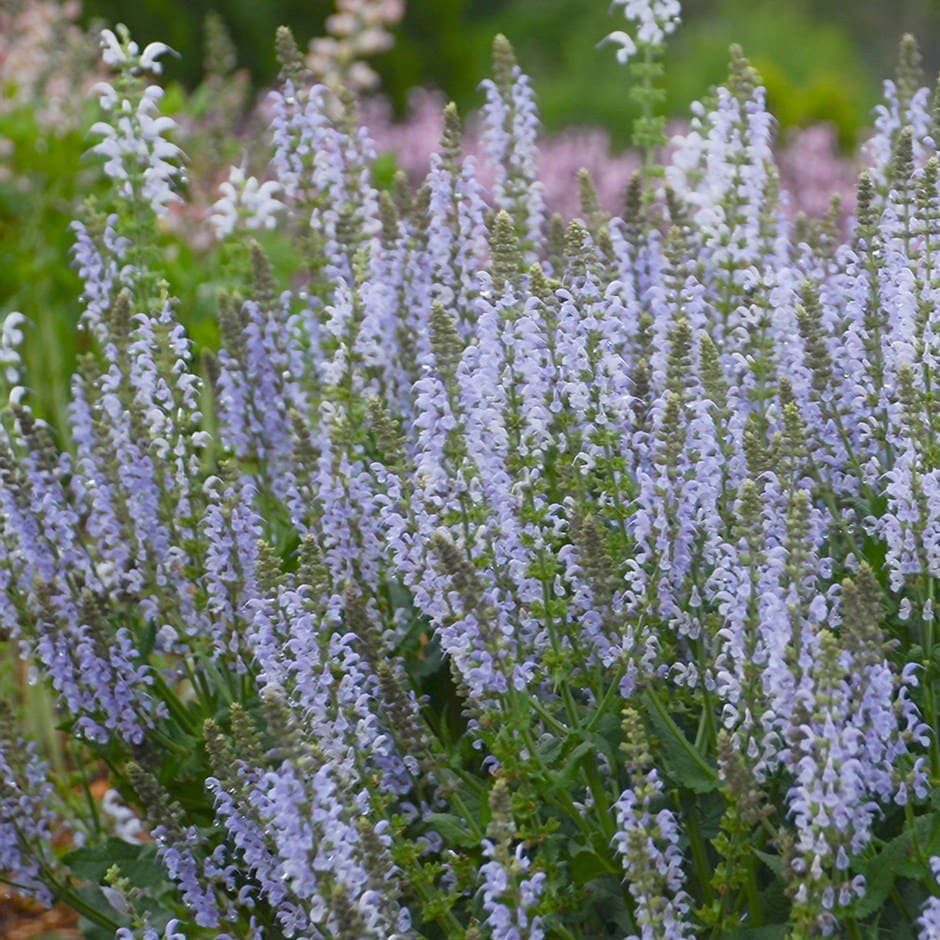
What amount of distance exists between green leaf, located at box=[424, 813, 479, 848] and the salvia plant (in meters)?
0.02

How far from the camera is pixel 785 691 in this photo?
3.13 m

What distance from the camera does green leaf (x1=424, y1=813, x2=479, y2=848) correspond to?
3.56m

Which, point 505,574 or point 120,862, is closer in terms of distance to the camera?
point 505,574

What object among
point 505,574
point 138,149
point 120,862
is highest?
point 138,149

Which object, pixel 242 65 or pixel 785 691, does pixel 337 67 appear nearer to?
pixel 242 65

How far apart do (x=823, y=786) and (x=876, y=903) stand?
1.41 feet

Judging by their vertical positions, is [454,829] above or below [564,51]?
below

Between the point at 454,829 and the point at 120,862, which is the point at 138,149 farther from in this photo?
the point at 454,829

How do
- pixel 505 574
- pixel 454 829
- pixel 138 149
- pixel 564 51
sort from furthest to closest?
pixel 564 51, pixel 138 149, pixel 505 574, pixel 454 829

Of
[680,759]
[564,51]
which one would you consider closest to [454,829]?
[680,759]

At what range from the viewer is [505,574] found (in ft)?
12.3

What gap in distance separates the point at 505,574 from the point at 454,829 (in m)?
0.61

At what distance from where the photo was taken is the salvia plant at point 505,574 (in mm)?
3229

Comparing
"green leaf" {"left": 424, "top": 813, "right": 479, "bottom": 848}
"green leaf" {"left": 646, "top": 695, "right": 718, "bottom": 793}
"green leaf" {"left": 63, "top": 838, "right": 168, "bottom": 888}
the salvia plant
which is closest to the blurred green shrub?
the salvia plant
